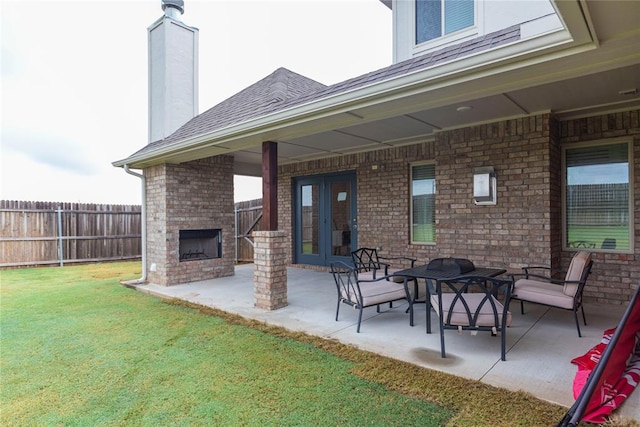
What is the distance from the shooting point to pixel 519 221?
4848 mm

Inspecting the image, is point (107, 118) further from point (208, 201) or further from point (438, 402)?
point (438, 402)

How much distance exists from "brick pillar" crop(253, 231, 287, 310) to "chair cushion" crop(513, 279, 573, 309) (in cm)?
296

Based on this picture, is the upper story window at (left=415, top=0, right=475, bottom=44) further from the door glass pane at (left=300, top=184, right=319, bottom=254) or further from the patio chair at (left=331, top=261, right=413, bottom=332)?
the patio chair at (left=331, top=261, right=413, bottom=332)

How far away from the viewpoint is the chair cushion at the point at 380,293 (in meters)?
3.92

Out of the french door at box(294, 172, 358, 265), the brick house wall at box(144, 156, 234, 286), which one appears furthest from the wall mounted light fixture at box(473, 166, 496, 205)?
the brick house wall at box(144, 156, 234, 286)

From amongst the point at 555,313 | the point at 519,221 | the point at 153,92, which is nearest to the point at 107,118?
the point at 153,92

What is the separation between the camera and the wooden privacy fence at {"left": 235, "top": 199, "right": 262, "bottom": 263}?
11.2 meters

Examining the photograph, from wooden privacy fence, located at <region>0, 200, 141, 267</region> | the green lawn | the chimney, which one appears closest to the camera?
the green lawn

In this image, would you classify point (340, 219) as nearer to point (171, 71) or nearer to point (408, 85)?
point (171, 71)

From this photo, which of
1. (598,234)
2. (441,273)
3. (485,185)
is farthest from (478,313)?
(598,234)

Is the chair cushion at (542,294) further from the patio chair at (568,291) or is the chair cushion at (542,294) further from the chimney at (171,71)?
the chimney at (171,71)

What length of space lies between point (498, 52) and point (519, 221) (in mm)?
2975

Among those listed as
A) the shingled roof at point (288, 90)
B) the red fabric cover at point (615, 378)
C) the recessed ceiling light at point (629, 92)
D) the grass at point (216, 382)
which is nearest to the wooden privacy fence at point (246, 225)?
the shingled roof at point (288, 90)

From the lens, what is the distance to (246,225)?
11484 millimetres
